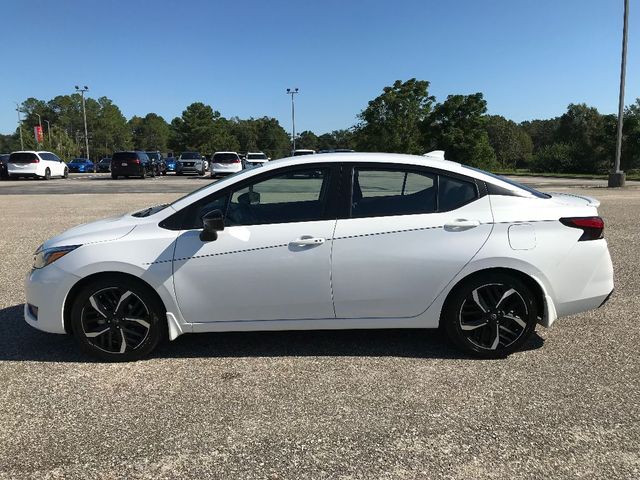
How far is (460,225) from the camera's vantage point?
3.85 m

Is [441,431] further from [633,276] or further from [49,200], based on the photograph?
[49,200]

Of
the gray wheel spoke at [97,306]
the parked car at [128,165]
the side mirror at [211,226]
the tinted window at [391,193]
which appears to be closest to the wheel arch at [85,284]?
the gray wheel spoke at [97,306]

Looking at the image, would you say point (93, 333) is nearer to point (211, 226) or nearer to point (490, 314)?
point (211, 226)

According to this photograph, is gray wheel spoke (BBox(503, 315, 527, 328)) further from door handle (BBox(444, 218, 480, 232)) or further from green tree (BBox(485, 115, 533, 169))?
green tree (BBox(485, 115, 533, 169))

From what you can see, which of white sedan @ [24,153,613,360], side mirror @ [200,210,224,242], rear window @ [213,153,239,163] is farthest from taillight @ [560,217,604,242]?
rear window @ [213,153,239,163]

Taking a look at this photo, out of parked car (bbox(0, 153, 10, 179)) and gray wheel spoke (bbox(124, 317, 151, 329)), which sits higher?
parked car (bbox(0, 153, 10, 179))

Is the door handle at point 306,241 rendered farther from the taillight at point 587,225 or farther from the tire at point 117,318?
the taillight at point 587,225

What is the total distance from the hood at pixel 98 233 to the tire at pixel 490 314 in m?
2.49

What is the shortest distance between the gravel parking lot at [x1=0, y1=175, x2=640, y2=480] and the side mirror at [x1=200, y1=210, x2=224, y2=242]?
3.19 feet

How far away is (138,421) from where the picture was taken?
10.3 ft

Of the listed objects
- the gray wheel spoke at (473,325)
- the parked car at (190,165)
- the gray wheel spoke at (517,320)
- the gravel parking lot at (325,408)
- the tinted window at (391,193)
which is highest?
the parked car at (190,165)

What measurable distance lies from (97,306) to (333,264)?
176 centimetres

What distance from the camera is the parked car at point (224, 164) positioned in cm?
3166

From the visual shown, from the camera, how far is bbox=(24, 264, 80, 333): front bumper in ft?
12.5
